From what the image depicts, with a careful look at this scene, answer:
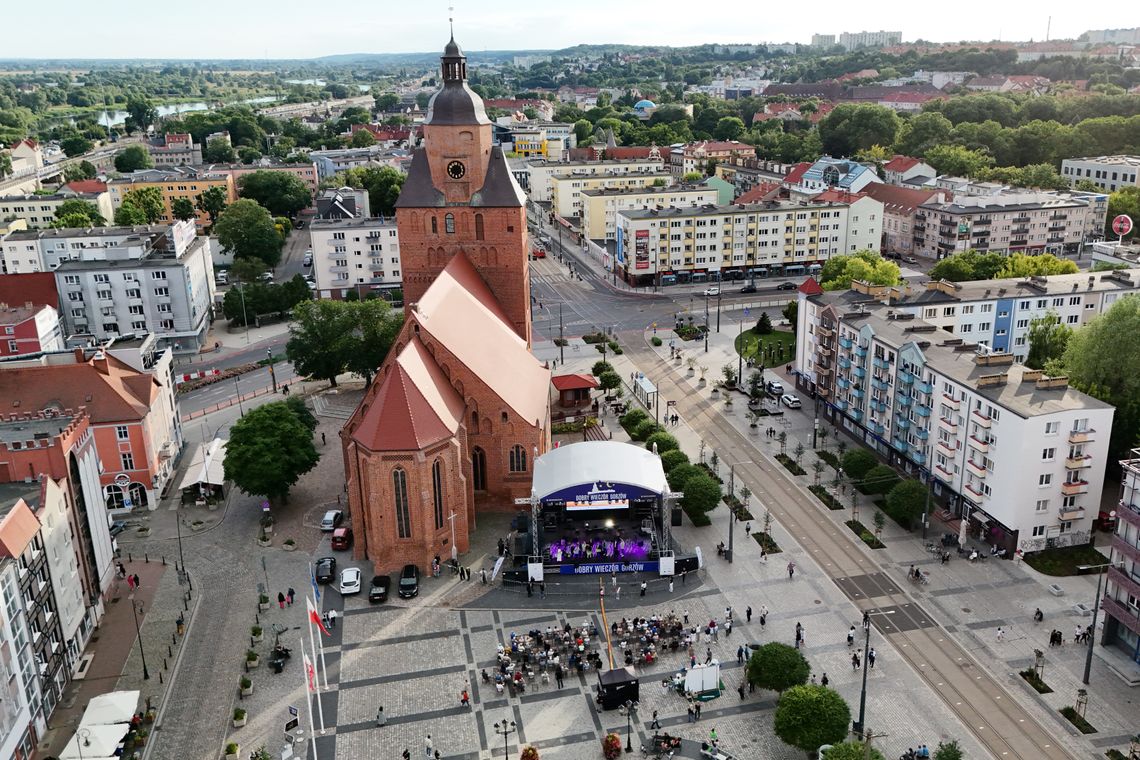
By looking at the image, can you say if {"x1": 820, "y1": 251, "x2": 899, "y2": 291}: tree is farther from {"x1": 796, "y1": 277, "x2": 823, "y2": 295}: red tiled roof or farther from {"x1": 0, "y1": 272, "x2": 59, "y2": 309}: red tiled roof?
{"x1": 0, "y1": 272, "x2": 59, "y2": 309}: red tiled roof

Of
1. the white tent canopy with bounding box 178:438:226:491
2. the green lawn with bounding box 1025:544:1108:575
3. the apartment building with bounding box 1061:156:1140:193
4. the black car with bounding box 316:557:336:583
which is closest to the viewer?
the green lawn with bounding box 1025:544:1108:575

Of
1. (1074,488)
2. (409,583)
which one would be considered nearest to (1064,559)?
(1074,488)

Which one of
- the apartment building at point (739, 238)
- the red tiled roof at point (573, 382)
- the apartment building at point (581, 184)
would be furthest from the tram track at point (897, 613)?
the apartment building at point (581, 184)

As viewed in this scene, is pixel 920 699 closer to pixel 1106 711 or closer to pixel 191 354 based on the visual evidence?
pixel 1106 711

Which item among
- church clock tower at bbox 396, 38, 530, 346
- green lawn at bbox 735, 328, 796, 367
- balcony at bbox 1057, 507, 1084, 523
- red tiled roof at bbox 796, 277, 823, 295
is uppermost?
church clock tower at bbox 396, 38, 530, 346

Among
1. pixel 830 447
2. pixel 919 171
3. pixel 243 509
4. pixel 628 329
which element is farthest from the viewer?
pixel 919 171

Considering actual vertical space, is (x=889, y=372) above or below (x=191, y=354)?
above

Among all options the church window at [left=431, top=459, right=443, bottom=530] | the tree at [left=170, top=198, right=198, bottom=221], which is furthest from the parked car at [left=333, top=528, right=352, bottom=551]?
the tree at [left=170, top=198, right=198, bottom=221]

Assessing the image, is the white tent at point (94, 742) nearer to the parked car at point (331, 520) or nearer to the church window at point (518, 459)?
the parked car at point (331, 520)

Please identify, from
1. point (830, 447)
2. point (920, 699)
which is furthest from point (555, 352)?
point (920, 699)
